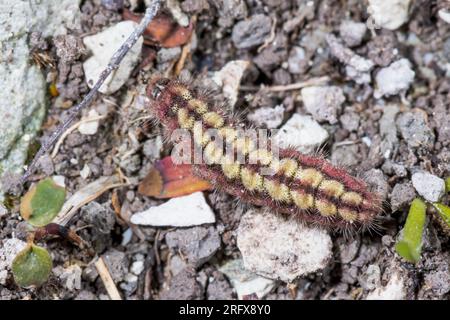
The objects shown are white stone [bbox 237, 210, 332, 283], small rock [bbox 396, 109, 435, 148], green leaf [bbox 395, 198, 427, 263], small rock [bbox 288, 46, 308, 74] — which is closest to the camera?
green leaf [bbox 395, 198, 427, 263]

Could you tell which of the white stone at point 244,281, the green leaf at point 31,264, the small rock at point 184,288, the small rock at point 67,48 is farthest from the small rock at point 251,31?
the green leaf at point 31,264

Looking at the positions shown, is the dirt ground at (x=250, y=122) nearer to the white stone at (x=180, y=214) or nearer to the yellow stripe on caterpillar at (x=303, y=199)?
the white stone at (x=180, y=214)

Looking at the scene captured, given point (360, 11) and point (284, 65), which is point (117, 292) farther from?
point (360, 11)

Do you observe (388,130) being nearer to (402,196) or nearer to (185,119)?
(402,196)

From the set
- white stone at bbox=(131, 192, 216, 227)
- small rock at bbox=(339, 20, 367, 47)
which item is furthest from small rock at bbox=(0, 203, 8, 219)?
small rock at bbox=(339, 20, 367, 47)

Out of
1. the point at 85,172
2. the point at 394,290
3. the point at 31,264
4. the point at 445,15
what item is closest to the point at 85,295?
the point at 31,264

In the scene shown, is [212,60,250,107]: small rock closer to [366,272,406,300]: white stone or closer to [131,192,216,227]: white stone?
[131,192,216,227]: white stone
